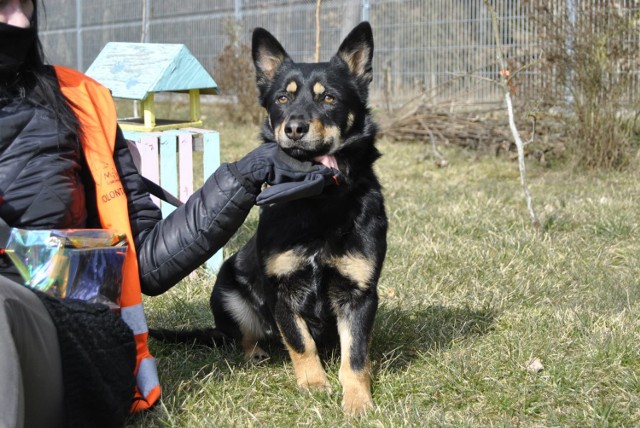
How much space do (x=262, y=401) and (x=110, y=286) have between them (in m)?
0.82

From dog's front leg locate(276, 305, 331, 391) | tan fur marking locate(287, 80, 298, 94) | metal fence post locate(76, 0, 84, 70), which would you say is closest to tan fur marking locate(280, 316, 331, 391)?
dog's front leg locate(276, 305, 331, 391)

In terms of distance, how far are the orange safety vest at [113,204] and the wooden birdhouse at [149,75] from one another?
1612 millimetres

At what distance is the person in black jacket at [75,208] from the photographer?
227 cm

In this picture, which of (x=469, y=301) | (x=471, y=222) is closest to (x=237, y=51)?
(x=471, y=222)

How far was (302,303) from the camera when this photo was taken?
3219 millimetres

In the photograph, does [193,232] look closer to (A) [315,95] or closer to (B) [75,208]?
(B) [75,208]

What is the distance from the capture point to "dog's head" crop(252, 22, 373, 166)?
126 inches

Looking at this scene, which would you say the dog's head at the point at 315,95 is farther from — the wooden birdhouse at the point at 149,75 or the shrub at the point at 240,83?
the shrub at the point at 240,83

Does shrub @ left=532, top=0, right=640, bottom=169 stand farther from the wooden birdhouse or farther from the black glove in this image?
the black glove

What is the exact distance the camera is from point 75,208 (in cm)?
277

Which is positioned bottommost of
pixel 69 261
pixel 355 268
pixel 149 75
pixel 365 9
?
pixel 355 268

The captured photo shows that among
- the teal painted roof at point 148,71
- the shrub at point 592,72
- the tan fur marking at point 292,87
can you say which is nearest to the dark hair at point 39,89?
the tan fur marking at point 292,87

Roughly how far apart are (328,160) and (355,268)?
44 cm

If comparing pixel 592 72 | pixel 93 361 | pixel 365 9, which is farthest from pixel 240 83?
pixel 93 361
